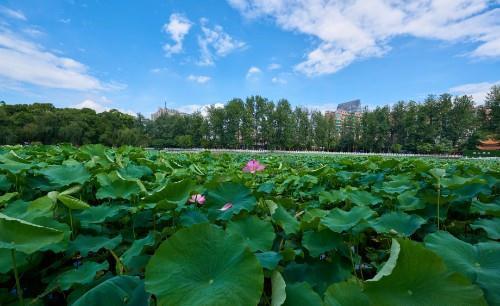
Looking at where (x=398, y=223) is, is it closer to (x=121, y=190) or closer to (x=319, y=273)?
(x=319, y=273)

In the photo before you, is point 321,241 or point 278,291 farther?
point 321,241

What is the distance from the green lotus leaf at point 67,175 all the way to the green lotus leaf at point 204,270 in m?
0.85

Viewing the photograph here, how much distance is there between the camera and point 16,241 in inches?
23.2

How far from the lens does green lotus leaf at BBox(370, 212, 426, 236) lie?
78 cm

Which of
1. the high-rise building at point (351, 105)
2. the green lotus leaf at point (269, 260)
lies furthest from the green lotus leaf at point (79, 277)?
the high-rise building at point (351, 105)

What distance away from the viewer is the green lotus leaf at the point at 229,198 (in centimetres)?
93

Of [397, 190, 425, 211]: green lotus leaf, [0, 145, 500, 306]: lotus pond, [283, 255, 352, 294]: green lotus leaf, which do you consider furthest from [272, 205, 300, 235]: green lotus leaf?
[397, 190, 425, 211]: green lotus leaf

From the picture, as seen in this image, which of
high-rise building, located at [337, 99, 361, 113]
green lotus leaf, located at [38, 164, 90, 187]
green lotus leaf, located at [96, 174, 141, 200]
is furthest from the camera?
high-rise building, located at [337, 99, 361, 113]

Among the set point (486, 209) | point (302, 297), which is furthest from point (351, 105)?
point (302, 297)

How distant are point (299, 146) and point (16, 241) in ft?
194

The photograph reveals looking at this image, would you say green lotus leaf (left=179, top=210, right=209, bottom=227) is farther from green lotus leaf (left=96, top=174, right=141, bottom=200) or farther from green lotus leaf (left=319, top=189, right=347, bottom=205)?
green lotus leaf (left=319, top=189, right=347, bottom=205)

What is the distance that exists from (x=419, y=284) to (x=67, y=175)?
1.31 meters

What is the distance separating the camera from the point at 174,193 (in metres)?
0.89

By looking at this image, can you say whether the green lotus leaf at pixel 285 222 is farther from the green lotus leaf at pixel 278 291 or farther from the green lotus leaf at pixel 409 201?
the green lotus leaf at pixel 409 201
